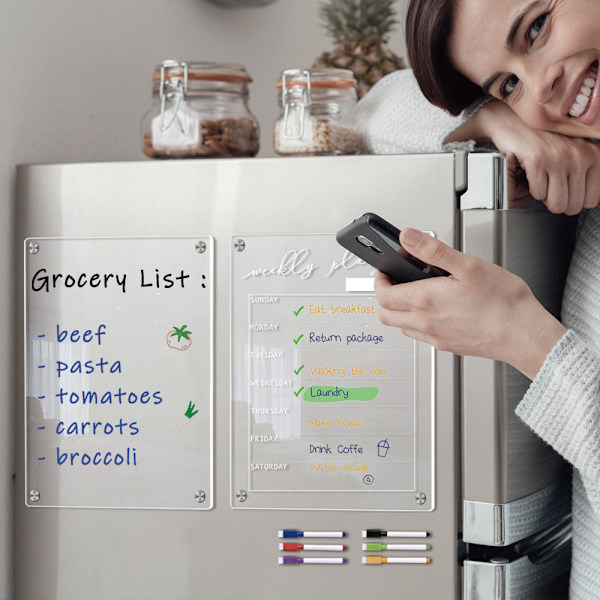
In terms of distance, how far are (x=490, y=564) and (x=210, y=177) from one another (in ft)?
1.95

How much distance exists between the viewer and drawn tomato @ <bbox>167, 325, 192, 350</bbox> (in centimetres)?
100

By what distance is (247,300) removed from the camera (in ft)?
3.27

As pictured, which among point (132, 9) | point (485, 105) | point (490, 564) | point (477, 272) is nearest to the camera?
point (477, 272)

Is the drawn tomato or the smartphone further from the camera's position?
the drawn tomato

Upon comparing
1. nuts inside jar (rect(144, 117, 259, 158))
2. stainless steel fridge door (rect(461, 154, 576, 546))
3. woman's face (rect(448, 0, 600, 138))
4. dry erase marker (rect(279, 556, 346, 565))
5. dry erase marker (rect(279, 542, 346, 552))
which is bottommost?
dry erase marker (rect(279, 556, 346, 565))

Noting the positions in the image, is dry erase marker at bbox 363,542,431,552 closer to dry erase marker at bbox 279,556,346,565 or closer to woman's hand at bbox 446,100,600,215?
dry erase marker at bbox 279,556,346,565

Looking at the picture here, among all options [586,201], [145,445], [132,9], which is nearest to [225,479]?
[145,445]

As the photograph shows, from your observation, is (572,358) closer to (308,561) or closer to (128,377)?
(308,561)

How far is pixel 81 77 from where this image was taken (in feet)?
4.06

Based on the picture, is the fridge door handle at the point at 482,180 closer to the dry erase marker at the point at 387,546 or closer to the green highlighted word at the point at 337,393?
the green highlighted word at the point at 337,393

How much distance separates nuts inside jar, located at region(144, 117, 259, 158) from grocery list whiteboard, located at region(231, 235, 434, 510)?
0.18 metres

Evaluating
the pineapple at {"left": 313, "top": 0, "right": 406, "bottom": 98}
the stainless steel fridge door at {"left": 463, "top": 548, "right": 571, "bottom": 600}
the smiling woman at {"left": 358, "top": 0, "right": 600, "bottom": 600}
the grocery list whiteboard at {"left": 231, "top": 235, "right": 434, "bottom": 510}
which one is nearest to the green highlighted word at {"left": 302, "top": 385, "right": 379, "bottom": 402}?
the grocery list whiteboard at {"left": 231, "top": 235, "right": 434, "bottom": 510}

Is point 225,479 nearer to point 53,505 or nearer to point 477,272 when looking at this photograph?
point 53,505

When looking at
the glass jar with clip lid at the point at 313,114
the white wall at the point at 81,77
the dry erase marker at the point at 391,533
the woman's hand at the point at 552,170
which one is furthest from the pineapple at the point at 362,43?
the dry erase marker at the point at 391,533
